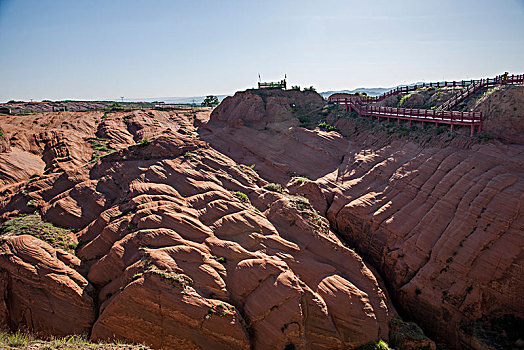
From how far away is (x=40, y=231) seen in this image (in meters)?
17.7

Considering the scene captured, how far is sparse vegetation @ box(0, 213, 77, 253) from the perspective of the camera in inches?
685

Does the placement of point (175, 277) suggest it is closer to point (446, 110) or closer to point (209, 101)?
point (446, 110)

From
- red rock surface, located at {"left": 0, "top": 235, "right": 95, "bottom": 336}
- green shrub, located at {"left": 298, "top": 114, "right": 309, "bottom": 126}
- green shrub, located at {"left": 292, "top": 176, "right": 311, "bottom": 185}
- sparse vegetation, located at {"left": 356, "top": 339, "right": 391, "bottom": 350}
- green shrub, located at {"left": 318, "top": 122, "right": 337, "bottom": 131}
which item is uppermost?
green shrub, located at {"left": 298, "top": 114, "right": 309, "bottom": 126}

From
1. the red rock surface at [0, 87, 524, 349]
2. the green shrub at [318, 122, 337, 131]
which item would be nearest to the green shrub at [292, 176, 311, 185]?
the red rock surface at [0, 87, 524, 349]

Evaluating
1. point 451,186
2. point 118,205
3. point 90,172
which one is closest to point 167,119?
point 90,172

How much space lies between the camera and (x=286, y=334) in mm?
14742

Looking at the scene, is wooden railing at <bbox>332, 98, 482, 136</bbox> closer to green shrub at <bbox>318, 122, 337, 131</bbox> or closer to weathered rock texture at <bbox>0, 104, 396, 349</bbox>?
green shrub at <bbox>318, 122, 337, 131</bbox>

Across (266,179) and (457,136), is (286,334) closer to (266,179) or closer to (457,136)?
(266,179)

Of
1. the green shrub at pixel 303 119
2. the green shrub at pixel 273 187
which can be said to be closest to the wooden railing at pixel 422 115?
the green shrub at pixel 303 119

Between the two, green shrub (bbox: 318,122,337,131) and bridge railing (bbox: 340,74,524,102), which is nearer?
bridge railing (bbox: 340,74,524,102)

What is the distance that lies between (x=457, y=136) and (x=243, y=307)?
A: 19.1 meters

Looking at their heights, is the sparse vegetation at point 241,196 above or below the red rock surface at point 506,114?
below

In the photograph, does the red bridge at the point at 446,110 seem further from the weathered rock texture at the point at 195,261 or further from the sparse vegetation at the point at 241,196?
the sparse vegetation at the point at 241,196

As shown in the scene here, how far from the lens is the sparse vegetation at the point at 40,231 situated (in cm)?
1739
